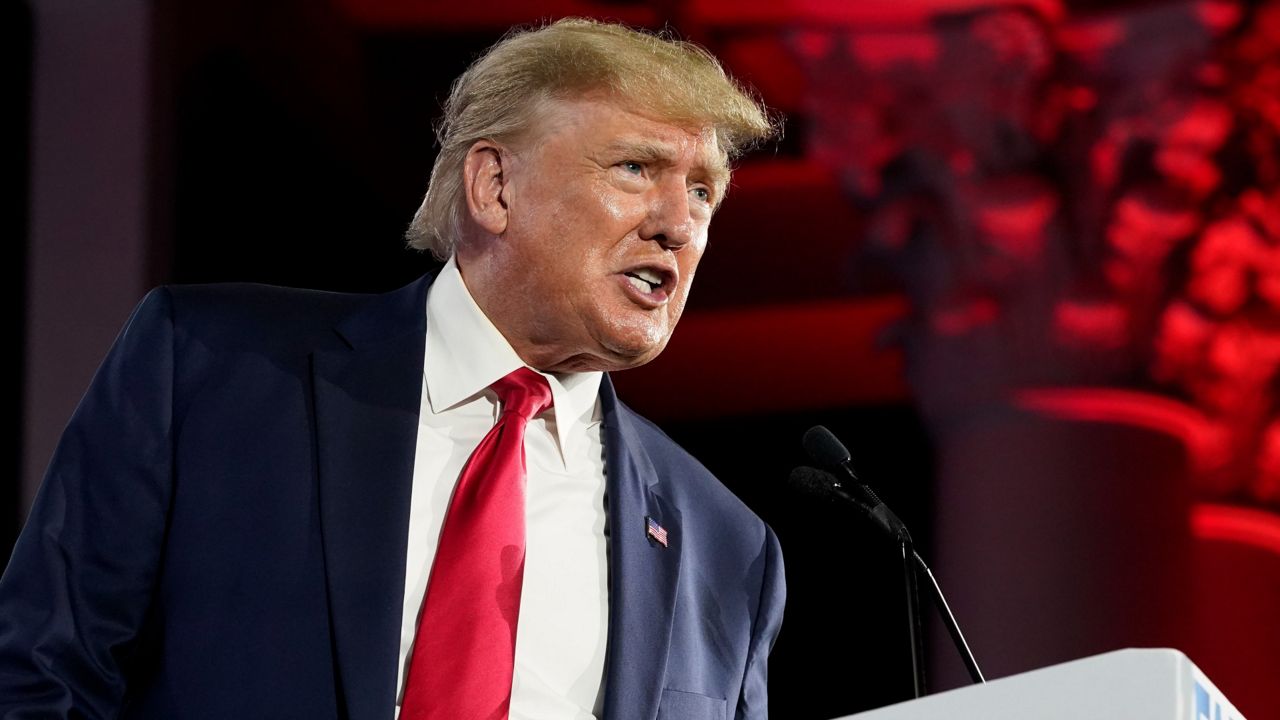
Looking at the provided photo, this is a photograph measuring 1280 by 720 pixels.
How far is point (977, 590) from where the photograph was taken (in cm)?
326

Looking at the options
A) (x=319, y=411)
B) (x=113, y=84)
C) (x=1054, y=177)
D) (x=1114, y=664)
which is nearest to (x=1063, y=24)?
(x=1054, y=177)

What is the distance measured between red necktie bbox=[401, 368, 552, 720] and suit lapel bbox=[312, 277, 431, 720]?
0.18 feet

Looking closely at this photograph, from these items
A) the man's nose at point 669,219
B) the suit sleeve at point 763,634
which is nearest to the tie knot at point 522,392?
the man's nose at point 669,219

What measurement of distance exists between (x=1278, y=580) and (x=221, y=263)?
2.48m

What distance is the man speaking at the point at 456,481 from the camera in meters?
1.49

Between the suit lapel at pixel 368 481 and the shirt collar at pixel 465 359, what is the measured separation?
0.04 metres

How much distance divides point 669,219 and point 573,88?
0.73ft

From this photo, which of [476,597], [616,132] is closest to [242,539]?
[476,597]

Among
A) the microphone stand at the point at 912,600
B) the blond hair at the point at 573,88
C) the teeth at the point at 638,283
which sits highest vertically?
the blond hair at the point at 573,88

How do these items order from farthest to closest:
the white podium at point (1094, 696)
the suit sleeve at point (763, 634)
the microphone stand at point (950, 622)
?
the suit sleeve at point (763, 634)
the microphone stand at point (950, 622)
the white podium at point (1094, 696)

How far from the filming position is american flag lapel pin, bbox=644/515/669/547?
182cm

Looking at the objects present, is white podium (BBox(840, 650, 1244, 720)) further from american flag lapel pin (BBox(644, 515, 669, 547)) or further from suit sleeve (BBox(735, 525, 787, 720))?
suit sleeve (BBox(735, 525, 787, 720))

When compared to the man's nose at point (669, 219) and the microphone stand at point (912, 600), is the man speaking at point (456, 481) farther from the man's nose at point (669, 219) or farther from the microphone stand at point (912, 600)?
the microphone stand at point (912, 600)

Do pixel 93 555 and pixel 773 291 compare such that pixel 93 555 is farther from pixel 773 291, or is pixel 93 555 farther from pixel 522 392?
pixel 773 291
